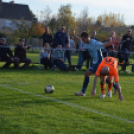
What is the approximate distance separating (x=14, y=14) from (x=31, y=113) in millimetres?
68632

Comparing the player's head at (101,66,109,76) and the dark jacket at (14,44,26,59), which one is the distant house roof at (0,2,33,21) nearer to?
the dark jacket at (14,44,26,59)

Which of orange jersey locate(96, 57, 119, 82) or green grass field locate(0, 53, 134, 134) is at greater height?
orange jersey locate(96, 57, 119, 82)

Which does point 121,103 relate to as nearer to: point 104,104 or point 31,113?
point 104,104

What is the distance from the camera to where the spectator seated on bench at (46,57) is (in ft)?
46.8

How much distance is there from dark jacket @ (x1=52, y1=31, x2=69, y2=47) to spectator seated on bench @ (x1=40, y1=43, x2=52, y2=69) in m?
0.46

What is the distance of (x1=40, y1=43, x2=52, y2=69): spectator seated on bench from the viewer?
46.8ft

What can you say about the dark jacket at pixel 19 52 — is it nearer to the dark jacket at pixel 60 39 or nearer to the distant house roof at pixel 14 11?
the dark jacket at pixel 60 39

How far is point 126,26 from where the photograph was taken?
49.5m

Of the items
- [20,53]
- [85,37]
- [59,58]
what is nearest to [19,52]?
[20,53]

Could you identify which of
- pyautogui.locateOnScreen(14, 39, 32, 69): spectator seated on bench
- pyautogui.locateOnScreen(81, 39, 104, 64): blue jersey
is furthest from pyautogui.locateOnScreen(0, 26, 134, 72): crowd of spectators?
pyautogui.locateOnScreen(81, 39, 104, 64): blue jersey

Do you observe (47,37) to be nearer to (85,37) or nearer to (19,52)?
(19,52)

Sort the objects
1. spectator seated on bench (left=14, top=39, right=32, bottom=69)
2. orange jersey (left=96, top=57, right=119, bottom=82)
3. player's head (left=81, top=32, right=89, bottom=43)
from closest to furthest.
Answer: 1. orange jersey (left=96, top=57, right=119, bottom=82)
2. player's head (left=81, top=32, right=89, bottom=43)
3. spectator seated on bench (left=14, top=39, right=32, bottom=69)

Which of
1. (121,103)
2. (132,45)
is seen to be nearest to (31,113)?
(121,103)

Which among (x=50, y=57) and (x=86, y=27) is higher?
(x=86, y=27)
